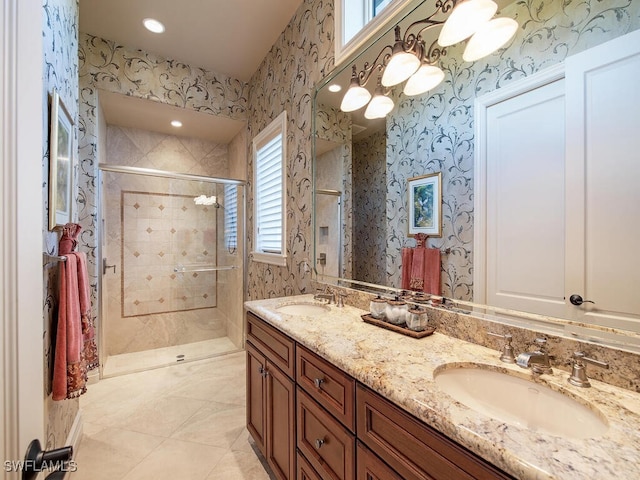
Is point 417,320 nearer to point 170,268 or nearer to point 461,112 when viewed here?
point 461,112

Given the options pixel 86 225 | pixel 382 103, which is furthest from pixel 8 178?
pixel 86 225

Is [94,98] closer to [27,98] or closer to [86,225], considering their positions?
[86,225]

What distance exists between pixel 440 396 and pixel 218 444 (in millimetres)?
1677

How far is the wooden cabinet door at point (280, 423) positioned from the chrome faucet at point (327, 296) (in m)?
0.52

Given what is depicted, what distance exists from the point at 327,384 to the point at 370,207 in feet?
3.10

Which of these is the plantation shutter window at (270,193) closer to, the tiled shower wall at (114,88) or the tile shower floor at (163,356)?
the tiled shower wall at (114,88)

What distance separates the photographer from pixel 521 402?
84cm

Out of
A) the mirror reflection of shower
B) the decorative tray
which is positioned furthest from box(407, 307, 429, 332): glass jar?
the mirror reflection of shower

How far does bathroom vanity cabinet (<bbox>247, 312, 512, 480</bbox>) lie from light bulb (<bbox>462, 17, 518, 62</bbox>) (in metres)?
1.28

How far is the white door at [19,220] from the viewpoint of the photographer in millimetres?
453

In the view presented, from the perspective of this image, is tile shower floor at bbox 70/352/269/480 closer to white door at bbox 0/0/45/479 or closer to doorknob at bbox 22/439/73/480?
doorknob at bbox 22/439/73/480

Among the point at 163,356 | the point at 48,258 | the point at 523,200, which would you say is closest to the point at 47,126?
the point at 48,258

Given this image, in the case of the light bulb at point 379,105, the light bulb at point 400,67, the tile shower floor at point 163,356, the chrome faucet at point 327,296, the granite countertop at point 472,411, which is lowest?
the tile shower floor at point 163,356

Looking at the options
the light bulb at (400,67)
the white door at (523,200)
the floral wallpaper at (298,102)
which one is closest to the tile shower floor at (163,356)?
the floral wallpaper at (298,102)
